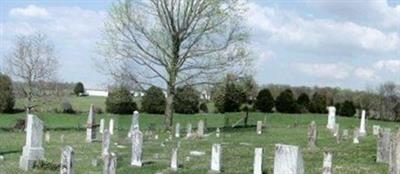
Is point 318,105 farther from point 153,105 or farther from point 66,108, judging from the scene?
point 66,108

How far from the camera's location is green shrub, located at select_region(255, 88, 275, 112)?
68812 mm

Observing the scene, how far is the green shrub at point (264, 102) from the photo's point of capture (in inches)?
2709

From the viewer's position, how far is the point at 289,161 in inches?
322

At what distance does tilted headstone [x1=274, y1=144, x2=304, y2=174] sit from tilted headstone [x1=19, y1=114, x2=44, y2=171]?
12.4m

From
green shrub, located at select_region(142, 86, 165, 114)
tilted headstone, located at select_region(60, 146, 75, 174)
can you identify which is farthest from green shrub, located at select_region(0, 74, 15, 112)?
tilted headstone, located at select_region(60, 146, 75, 174)

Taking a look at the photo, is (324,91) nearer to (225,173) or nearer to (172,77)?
(172,77)

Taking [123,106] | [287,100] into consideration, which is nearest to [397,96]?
[287,100]

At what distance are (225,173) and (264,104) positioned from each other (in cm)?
5178

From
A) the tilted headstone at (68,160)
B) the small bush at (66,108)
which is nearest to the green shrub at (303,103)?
the small bush at (66,108)

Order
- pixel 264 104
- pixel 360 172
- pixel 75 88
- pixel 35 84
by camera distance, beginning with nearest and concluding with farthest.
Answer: pixel 360 172, pixel 35 84, pixel 264 104, pixel 75 88

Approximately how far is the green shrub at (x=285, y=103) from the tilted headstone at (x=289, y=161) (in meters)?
61.5

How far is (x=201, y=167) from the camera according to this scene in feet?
61.2

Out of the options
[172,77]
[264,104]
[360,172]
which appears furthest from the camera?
[264,104]

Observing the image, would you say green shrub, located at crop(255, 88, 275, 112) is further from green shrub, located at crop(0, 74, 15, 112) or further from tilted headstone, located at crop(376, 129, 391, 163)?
tilted headstone, located at crop(376, 129, 391, 163)
